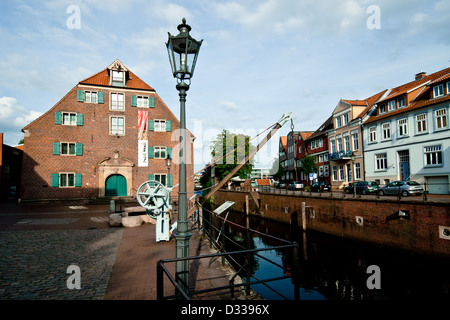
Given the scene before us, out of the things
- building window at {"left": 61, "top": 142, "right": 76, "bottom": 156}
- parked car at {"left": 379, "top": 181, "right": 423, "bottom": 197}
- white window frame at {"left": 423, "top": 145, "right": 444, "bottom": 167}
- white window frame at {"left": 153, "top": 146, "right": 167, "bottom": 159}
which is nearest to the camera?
parked car at {"left": 379, "top": 181, "right": 423, "bottom": 197}

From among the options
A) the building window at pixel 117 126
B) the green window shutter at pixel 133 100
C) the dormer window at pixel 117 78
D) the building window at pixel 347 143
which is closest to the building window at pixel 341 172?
the building window at pixel 347 143

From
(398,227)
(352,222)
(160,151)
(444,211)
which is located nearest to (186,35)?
(444,211)

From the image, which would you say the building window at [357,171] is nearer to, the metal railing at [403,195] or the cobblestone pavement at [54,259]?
the metal railing at [403,195]

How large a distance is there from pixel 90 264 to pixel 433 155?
27049mm

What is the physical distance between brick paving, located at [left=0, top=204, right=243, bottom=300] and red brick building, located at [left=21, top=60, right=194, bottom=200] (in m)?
15.1

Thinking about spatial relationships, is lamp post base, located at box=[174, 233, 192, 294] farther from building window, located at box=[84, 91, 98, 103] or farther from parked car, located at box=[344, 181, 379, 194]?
building window, located at box=[84, 91, 98, 103]

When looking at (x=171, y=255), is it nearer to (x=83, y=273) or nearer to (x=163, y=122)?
(x=83, y=273)

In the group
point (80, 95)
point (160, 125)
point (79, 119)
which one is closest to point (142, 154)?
point (160, 125)

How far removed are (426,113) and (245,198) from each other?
1880 centimetres

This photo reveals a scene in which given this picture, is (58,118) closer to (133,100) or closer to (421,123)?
(133,100)

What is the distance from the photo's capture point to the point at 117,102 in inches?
1147

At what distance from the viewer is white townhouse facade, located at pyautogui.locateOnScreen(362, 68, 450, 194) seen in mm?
22484

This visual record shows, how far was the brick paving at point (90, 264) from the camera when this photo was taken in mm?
5559

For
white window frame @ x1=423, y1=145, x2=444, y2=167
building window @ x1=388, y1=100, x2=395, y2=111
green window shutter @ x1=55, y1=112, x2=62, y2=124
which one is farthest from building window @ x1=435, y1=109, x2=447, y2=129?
green window shutter @ x1=55, y1=112, x2=62, y2=124
